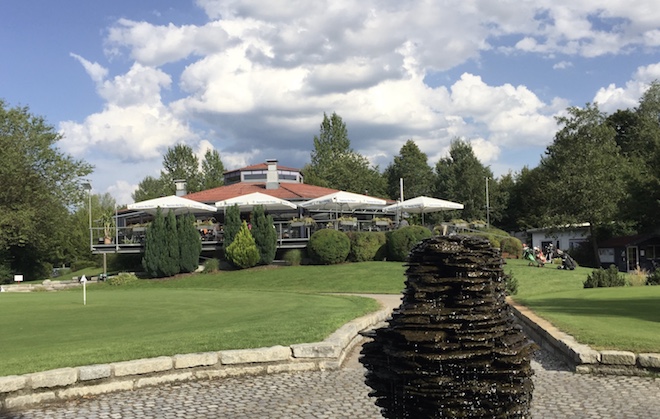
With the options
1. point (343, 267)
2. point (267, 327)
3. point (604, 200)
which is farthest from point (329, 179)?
point (267, 327)

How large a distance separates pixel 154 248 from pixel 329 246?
9.48 m

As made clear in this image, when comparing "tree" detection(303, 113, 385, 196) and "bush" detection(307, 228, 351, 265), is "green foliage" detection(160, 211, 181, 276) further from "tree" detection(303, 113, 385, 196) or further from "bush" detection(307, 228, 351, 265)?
"tree" detection(303, 113, 385, 196)

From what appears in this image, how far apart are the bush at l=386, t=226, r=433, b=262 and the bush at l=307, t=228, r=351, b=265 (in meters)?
2.35

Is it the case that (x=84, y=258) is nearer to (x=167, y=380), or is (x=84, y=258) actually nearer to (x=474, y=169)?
(x=474, y=169)

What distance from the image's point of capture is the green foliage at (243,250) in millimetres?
31578

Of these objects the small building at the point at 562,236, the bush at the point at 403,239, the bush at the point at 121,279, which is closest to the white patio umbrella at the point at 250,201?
the bush at the point at 121,279

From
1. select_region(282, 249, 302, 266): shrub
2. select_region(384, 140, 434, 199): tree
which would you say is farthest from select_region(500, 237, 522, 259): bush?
select_region(384, 140, 434, 199): tree

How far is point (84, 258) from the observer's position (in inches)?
2179

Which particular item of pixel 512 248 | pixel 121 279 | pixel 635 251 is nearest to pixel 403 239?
pixel 512 248

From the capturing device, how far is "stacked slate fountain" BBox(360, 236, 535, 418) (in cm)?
387

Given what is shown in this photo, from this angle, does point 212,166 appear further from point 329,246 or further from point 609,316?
point 609,316

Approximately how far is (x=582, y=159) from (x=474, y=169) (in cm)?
1880

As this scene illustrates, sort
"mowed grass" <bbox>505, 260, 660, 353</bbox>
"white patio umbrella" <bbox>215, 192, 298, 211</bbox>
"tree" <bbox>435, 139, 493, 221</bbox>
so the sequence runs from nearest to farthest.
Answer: "mowed grass" <bbox>505, 260, 660, 353</bbox>
"white patio umbrella" <bbox>215, 192, 298, 211</bbox>
"tree" <bbox>435, 139, 493, 221</bbox>

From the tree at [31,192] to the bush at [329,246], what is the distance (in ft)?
70.9
